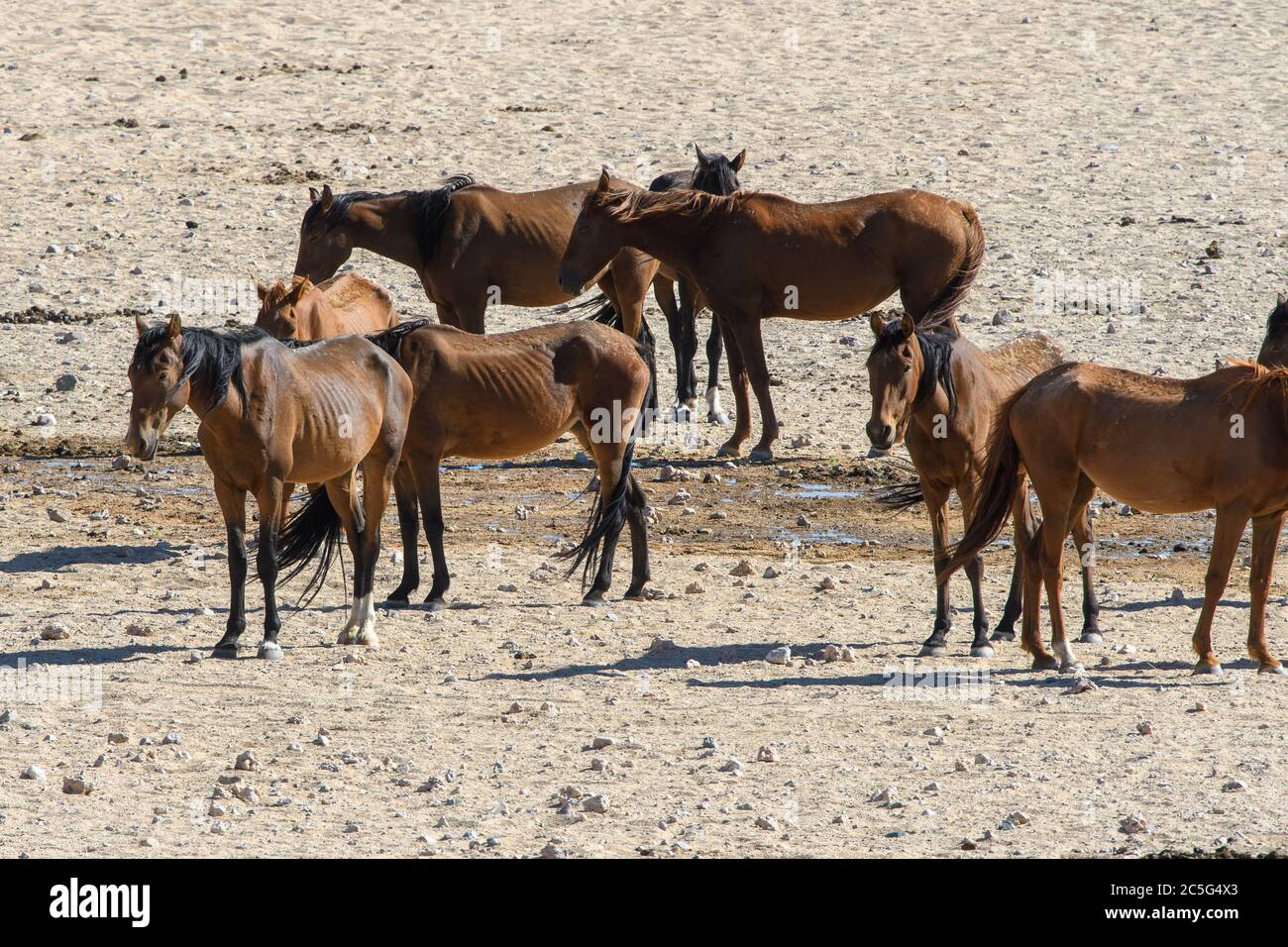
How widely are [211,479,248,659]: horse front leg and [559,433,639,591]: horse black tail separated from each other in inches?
77.2

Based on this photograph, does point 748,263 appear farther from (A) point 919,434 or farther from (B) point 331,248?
(A) point 919,434

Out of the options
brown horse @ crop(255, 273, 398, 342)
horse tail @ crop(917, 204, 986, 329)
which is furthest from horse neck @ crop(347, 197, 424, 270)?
horse tail @ crop(917, 204, 986, 329)

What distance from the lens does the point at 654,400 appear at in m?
12.4

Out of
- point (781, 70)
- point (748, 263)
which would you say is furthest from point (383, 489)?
point (781, 70)

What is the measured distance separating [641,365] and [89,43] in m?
15.1

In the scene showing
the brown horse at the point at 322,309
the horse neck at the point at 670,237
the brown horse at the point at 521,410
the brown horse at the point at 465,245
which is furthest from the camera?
the brown horse at the point at 465,245

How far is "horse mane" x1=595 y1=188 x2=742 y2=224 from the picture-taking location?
13.2m

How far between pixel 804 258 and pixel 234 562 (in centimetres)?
594

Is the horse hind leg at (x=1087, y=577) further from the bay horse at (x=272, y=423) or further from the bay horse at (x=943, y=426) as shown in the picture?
the bay horse at (x=272, y=423)

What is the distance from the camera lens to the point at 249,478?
8.92 m

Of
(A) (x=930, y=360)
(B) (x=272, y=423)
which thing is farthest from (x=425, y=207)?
(A) (x=930, y=360)

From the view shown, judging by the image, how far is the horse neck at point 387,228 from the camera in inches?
549

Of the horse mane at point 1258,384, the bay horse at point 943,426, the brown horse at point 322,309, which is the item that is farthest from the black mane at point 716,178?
the horse mane at point 1258,384

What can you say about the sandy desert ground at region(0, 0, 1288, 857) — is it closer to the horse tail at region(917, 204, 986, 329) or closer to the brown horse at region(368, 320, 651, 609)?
the brown horse at region(368, 320, 651, 609)
